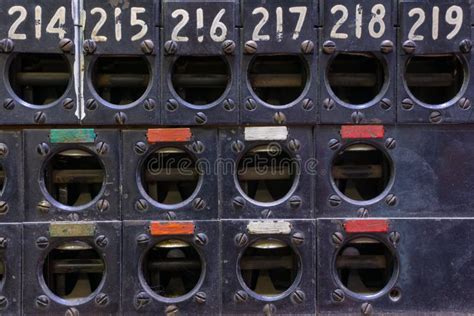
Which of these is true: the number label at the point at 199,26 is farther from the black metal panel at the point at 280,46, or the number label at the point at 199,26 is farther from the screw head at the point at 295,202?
the screw head at the point at 295,202

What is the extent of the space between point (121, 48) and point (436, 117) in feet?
4.12

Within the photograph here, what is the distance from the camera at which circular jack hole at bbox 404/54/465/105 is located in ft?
6.70

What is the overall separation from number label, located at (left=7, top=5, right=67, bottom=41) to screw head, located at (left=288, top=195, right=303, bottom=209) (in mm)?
1084

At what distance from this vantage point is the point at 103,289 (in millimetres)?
1969

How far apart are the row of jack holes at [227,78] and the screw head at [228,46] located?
8cm

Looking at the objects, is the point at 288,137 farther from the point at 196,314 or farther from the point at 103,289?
the point at 103,289

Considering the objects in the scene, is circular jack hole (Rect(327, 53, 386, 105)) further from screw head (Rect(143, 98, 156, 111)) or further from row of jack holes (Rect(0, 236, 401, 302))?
screw head (Rect(143, 98, 156, 111))

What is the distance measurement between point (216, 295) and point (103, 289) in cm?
45

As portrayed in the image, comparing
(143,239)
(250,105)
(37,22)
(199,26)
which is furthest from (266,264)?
(37,22)

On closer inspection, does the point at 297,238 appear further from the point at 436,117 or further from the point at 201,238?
the point at 436,117

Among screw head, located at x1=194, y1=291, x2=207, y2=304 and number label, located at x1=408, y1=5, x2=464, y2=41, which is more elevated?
number label, located at x1=408, y1=5, x2=464, y2=41

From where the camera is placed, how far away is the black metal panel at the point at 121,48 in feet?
6.27

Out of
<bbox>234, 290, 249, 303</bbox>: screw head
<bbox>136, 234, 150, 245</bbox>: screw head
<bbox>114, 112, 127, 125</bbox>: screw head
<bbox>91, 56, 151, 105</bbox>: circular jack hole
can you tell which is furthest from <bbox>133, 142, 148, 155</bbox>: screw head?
<bbox>234, 290, 249, 303</bbox>: screw head

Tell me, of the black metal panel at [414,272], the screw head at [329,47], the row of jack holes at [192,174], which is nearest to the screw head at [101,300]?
the row of jack holes at [192,174]
